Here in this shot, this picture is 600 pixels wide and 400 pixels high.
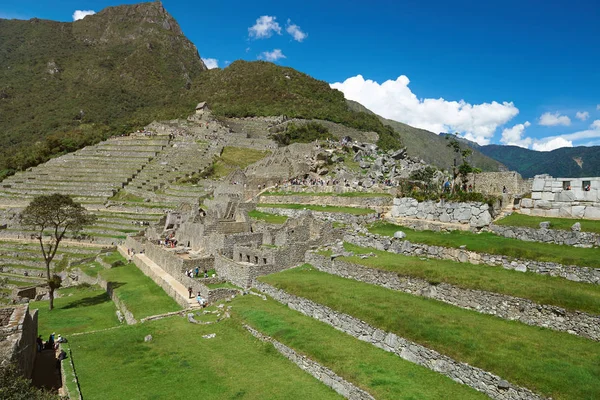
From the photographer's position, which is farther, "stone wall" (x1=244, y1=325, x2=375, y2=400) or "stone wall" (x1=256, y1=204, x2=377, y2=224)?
"stone wall" (x1=256, y1=204, x2=377, y2=224)

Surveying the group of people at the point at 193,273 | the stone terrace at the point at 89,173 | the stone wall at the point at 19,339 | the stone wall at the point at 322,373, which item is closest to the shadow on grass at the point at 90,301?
the group of people at the point at 193,273

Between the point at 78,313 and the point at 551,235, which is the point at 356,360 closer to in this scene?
the point at 551,235

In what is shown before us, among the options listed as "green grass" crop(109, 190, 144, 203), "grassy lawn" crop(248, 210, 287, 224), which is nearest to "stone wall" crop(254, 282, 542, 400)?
"grassy lawn" crop(248, 210, 287, 224)

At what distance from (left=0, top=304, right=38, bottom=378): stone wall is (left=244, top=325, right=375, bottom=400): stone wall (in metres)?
7.62

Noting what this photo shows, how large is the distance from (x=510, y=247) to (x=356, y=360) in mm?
7825

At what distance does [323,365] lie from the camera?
469 inches

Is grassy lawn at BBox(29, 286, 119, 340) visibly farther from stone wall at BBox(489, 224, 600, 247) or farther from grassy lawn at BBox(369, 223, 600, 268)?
stone wall at BBox(489, 224, 600, 247)

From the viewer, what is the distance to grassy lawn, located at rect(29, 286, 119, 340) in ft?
68.3

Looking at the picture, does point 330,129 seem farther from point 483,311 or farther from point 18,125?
point 18,125

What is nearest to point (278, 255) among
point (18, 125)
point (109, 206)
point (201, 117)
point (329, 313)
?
point (329, 313)

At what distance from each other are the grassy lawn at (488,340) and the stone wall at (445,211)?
7.09 meters

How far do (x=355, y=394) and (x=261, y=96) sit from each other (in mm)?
104091

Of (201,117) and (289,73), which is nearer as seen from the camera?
(201,117)

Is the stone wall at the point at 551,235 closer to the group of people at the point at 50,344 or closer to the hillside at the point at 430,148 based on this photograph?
the group of people at the point at 50,344
